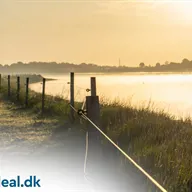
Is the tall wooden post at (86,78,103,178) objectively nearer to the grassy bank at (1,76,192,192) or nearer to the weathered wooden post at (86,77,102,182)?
the weathered wooden post at (86,77,102,182)

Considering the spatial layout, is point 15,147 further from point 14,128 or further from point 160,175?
point 160,175

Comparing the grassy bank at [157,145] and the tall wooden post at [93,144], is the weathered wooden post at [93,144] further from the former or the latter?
the grassy bank at [157,145]

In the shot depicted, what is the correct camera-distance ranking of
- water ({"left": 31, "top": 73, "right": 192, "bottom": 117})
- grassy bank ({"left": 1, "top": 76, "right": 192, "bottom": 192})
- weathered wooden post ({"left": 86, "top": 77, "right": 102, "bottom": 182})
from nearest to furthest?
1. grassy bank ({"left": 1, "top": 76, "right": 192, "bottom": 192})
2. weathered wooden post ({"left": 86, "top": 77, "right": 102, "bottom": 182})
3. water ({"left": 31, "top": 73, "right": 192, "bottom": 117})

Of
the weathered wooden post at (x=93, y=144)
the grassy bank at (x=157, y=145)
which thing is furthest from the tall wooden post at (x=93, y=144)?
the grassy bank at (x=157, y=145)

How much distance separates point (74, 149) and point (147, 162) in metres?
2.55

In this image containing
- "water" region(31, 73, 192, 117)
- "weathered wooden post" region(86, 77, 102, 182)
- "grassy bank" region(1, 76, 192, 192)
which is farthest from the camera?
"water" region(31, 73, 192, 117)

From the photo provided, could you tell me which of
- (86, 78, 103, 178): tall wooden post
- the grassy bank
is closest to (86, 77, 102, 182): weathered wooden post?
(86, 78, 103, 178): tall wooden post

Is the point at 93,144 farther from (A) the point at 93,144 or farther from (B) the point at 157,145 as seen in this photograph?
(B) the point at 157,145

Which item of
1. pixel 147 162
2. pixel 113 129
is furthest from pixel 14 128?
pixel 147 162

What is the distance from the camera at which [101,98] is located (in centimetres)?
→ 1616

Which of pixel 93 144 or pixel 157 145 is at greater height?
pixel 93 144

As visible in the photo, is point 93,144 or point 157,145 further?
point 157,145

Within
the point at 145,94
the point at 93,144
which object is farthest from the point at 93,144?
the point at 145,94

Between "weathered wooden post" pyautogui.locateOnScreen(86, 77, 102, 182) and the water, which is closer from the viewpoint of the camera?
"weathered wooden post" pyautogui.locateOnScreen(86, 77, 102, 182)
